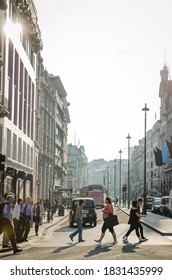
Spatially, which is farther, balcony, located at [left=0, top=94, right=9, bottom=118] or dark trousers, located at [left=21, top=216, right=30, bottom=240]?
balcony, located at [left=0, top=94, right=9, bottom=118]

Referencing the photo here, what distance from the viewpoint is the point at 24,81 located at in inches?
1818

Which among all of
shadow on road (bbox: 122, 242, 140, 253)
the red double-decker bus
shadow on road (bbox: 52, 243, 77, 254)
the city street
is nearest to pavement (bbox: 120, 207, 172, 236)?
the city street

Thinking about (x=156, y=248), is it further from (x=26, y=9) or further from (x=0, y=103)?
(x=26, y=9)

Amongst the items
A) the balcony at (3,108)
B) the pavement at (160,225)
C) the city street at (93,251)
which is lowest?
the city street at (93,251)

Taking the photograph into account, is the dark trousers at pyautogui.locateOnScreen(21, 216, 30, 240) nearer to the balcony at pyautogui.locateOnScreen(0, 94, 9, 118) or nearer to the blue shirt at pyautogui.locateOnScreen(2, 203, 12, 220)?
the blue shirt at pyautogui.locateOnScreen(2, 203, 12, 220)

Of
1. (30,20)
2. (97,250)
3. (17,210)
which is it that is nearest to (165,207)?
(30,20)

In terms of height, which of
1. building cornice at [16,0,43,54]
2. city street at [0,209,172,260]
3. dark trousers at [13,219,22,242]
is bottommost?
city street at [0,209,172,260]

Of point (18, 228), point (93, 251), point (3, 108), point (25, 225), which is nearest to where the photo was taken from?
point (93, 251)

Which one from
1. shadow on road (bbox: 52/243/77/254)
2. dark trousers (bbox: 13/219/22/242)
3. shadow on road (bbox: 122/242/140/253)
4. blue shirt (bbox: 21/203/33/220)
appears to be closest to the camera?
shadow on road (bbox: 122/242/140/253)

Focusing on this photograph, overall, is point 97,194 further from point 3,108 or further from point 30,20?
point 3,108

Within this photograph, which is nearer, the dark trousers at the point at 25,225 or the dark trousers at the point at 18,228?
the dark trousers at the point at 18,228

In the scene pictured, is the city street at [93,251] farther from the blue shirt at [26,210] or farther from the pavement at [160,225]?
the pavement at [160,225]

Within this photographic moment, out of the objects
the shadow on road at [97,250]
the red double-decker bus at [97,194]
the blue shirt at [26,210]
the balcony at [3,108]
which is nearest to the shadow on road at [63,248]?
the shadow on road at [97,250]

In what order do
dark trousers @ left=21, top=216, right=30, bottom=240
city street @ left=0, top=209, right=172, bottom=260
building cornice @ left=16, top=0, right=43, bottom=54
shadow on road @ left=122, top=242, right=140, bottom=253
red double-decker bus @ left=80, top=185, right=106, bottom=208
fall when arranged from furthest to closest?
red double-decker bus @ left=80, top=185, right=106, bottom=208 → building cornice @ left=16, top=0, right=43, bottom=54 → dark trousers @ left=21, top=216, right=30, bottom=240 → shadow on road @ left=122, top=242, right=140, bottom=253 → city street @ left=0, top=209, right=172, bottom=260
